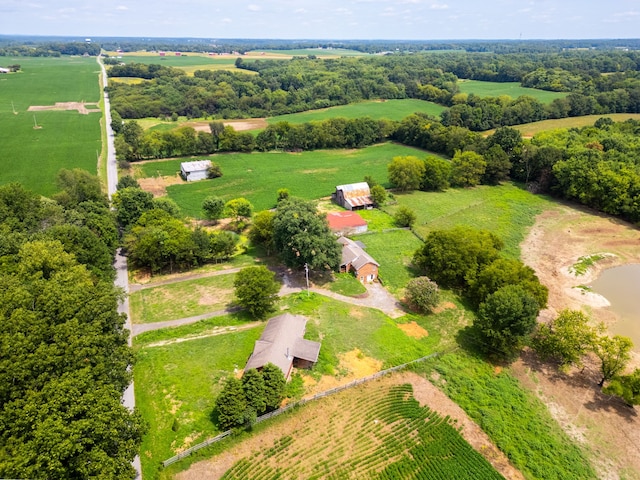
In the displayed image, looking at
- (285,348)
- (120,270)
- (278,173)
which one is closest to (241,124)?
(278,173)

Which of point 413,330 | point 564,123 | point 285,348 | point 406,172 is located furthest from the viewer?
point 564,123

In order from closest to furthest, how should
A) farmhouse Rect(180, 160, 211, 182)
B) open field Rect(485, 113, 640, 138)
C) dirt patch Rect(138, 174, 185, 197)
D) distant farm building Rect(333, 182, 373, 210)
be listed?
distant farm building Rect(333, 182, 373, 210) → dirt patch Rect(138, 174, 185, 197) → farmhouse Rect(180, 160, 211, 182) → open field Rect(485, 113, 640, 138)

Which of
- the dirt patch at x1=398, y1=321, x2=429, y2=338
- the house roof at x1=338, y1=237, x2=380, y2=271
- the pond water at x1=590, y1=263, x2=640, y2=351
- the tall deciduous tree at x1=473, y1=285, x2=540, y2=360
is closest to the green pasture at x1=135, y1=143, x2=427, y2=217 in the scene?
the house roof at x1=338, y1=237, x2=380, y2=271

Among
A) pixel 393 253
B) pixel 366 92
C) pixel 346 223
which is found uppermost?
pixel 366 92

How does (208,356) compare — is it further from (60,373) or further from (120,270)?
(120,270)

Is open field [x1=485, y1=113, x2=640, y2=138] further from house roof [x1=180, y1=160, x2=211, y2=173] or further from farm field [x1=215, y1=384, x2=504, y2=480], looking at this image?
farm field [x1=215, y1=384, x2=504, y2=480]

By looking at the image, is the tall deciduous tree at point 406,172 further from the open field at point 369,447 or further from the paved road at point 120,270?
the open field at point 369,447

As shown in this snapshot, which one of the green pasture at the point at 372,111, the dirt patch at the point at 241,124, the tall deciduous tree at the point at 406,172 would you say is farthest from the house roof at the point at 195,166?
the green pasture at the point at 372,111

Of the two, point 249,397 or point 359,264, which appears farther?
point 359,264
